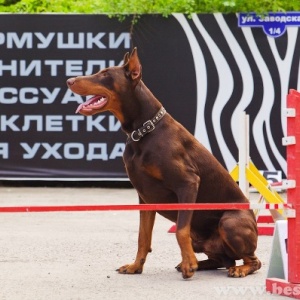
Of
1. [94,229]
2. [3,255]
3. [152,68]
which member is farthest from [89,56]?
[3,255]

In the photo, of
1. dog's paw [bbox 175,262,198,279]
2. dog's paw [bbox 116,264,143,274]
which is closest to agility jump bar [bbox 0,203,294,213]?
dog's paw [bbox 175,262,198,279]

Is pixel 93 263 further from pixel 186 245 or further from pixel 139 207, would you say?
pixel 139 207

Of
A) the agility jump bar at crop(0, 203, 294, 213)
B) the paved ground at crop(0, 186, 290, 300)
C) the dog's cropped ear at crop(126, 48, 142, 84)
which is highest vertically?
the dog's cropped ear at crop(126, 48, 142, 84)

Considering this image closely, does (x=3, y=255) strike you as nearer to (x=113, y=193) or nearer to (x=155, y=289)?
(x=155, y=289)

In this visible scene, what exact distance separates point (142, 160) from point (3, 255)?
1.88 meters

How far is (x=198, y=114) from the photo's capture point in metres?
14.9

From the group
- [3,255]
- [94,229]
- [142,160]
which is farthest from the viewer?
[94,229]

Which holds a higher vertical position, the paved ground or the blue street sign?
the blue street sign

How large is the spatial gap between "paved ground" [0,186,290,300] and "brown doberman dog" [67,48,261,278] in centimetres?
18

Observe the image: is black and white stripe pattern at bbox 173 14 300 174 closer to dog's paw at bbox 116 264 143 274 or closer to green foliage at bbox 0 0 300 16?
green foliage at bbox 0 0 300 16

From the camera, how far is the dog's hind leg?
7359 mm

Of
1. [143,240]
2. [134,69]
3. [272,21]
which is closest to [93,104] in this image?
[134,69]

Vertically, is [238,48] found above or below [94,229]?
above

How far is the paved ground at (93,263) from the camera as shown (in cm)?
682
